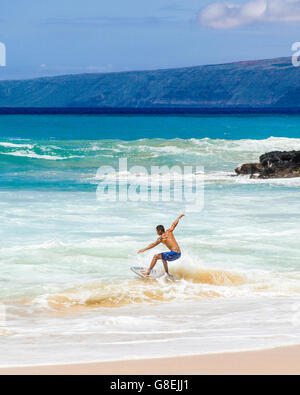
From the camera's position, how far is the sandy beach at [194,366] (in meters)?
5.55

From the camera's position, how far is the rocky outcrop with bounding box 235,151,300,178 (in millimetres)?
25797

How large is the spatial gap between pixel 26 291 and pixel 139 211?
845 centimetres

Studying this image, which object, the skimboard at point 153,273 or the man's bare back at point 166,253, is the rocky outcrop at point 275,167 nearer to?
the man's bare back at point 166,253

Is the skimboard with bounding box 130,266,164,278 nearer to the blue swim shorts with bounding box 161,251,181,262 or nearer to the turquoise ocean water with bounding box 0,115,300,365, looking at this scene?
the turquoise ocean water with bounding box 0,115,300,365

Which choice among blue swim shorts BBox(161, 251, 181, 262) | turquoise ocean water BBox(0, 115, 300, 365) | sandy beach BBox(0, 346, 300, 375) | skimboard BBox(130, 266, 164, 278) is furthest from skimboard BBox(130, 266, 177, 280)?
sandy beach BBox(0, 346, 300, 375)

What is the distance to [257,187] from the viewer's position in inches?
911

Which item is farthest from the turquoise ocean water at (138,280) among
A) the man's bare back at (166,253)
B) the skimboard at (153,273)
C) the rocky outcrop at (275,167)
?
the rocky outcrop at (275,167)

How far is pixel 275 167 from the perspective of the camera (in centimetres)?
2603

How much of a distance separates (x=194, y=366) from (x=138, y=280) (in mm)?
4672

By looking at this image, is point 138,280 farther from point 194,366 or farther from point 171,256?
point 194,366

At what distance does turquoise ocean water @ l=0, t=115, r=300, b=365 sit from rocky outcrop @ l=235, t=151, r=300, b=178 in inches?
62.5
